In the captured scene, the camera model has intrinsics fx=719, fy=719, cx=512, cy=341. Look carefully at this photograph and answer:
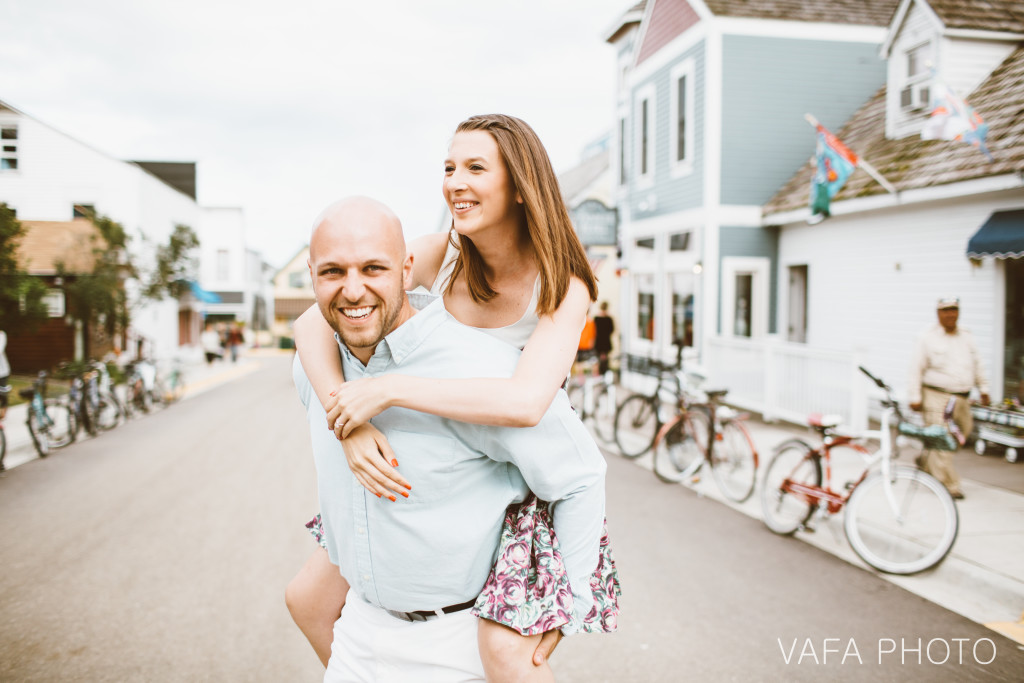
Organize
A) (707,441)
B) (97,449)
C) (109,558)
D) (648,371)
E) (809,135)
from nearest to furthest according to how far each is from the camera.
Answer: (109,558) → (707,441) → (97,449) → (809,135) → (648,371)

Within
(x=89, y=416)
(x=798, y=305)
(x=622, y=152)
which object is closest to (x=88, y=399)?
(x=89, y=416)

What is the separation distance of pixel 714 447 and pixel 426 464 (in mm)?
6531

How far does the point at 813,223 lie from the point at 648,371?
16.8ft

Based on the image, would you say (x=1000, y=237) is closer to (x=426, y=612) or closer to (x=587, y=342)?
(x=587, y=342)

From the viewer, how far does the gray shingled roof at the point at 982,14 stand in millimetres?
10906

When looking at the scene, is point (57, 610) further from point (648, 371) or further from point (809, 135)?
point (809, 135)

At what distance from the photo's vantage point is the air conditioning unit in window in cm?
1157

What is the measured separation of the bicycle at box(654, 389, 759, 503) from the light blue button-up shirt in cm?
579

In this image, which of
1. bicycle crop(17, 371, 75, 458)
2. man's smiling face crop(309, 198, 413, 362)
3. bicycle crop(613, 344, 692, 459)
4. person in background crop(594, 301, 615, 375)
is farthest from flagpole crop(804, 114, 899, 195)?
bicycle crop(17, 371, 75, 458)

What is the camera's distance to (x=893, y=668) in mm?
3789

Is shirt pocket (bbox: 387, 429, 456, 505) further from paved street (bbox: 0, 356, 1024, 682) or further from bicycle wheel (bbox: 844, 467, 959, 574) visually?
bicycle wheel (bbox: 844, 467, 959, 574)

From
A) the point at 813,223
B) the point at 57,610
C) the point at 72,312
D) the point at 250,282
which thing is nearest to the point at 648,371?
the point at 813,223

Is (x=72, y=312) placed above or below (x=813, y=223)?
below

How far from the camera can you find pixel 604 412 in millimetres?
10805
